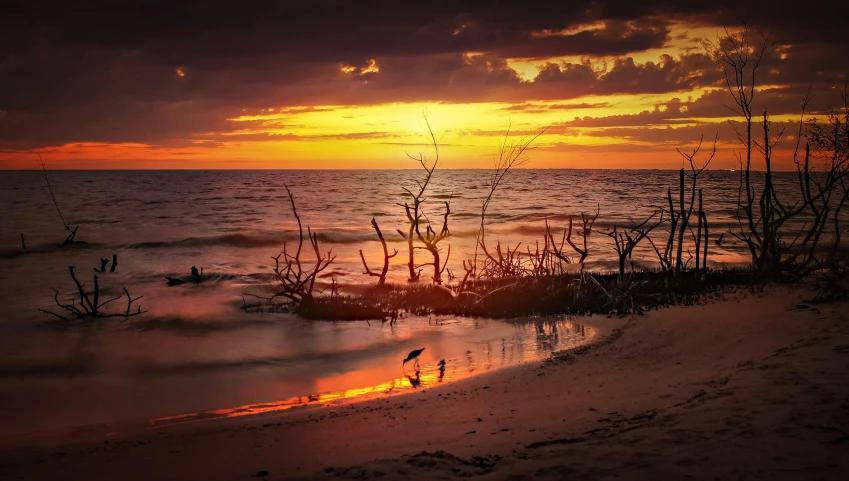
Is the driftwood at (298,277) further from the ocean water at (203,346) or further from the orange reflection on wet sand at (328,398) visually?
the orange reflection on wet sand at (328,398)

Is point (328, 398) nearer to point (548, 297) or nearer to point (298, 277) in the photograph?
point (298, 277)

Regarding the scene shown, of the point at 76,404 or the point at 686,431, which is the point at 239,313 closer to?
the point at 76,404

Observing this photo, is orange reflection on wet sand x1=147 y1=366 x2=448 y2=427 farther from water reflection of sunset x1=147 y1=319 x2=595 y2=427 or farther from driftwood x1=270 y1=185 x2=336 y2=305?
driftwood x1=270 y1=185 x2=336 y2=305

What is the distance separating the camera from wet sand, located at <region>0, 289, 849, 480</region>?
4910mm

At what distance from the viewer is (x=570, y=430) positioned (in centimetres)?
609

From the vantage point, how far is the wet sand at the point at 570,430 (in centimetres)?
491

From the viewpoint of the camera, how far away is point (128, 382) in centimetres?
1031

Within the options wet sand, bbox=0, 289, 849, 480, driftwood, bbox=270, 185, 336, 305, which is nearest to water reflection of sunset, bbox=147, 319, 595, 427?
wet sand, bbox=0, 289, 849, 480

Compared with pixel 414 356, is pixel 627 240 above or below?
above

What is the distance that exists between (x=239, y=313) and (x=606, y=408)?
446 inches

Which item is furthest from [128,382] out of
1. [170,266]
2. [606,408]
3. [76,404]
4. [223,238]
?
[223,238]

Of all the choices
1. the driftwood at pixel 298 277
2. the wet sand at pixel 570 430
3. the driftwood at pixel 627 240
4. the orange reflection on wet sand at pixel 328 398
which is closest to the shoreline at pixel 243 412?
the orange reflection on wet sand at pixel 328 398

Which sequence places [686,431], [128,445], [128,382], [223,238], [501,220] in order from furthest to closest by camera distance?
[501,220] → [223,238] → [128,382] → [128,445] → [686,431]

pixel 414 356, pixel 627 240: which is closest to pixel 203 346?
pixel 414 356
